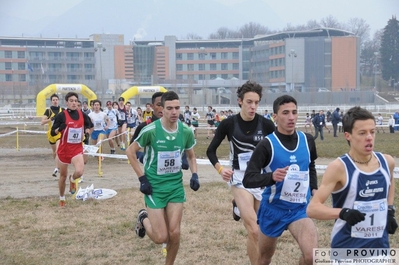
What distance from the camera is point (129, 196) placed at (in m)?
12.9

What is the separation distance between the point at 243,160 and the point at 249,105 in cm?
67

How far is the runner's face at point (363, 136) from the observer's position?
451 centimetres

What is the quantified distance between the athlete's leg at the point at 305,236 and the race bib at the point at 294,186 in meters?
0.23

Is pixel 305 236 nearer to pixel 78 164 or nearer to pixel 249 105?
pixel 249 105

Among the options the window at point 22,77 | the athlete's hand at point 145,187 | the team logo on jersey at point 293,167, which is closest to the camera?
the team logo on jersey at point 293,167

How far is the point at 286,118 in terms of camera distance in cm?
602

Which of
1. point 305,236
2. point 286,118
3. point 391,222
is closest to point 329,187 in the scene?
point 391,222

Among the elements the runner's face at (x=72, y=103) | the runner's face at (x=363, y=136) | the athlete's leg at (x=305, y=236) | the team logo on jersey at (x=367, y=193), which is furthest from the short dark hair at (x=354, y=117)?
the runner's face at (x=72, y=103)

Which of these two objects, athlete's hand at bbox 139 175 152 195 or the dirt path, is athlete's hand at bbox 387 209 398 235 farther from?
the dirt path

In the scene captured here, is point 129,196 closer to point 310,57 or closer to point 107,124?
point 107,124

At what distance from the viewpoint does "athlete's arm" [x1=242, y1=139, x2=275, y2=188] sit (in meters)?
5.75

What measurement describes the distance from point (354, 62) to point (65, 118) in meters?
98.0

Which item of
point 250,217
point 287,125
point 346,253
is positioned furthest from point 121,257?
point 346,253

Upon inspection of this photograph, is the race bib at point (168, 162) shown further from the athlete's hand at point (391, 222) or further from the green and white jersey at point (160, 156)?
the athlete's hand at point (391, 222)
